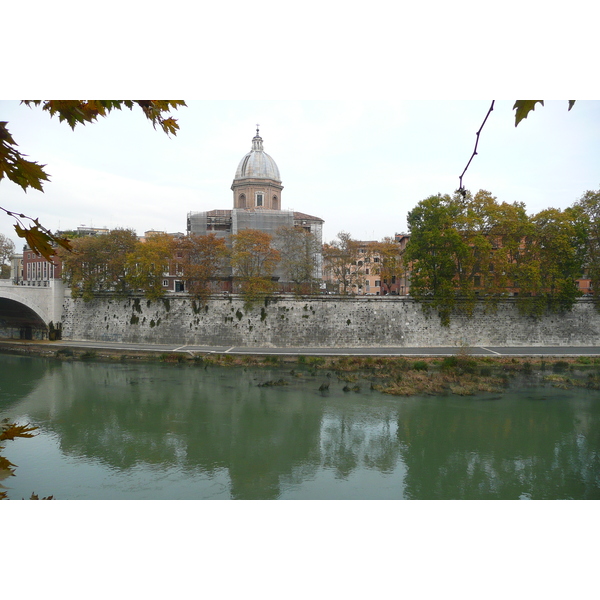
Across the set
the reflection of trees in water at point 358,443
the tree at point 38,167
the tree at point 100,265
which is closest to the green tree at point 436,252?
the reflection of trees in water at point 358,443

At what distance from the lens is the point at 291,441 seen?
1009cm

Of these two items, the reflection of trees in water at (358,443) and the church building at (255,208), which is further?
the church building at (255,208)

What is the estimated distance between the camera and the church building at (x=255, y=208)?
3041 centimetres

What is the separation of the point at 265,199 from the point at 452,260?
1739 centimetres

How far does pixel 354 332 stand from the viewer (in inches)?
846

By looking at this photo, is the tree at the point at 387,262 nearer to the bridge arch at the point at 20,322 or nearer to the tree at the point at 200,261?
the tree at the point at 200,261

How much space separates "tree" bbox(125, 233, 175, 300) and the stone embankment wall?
2073mm

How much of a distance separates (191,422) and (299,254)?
15388mm

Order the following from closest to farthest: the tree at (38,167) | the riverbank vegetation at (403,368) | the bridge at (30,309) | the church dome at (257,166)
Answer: the tree at (38,167) → the riverbank vegetation at (403,368) → the bridge at (30,309) → the church dome at (257,166)

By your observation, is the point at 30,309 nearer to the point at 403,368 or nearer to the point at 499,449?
the point at 403,368

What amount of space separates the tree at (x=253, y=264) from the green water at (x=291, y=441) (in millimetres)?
6660

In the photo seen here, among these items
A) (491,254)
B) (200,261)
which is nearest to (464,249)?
(491,254)

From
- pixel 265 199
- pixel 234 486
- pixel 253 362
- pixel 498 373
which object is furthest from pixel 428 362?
pixel 265 199

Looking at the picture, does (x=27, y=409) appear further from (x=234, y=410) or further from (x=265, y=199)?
(x=265, y=199)
